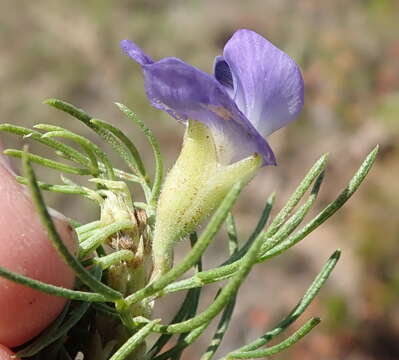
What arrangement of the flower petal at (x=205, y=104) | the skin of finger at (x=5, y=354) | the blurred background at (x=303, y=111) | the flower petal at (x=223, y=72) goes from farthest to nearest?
the blurred background at (x=303, y=111) → the flower petal at (x=223, y=72) → the skin of finger at (x=5, y=354) → the flower petal at (x=205, y=104)

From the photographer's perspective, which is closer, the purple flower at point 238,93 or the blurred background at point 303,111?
the purple flower at point 238,93

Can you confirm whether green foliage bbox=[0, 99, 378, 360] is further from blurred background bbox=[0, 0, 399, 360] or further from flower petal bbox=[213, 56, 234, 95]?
blurred background bbox=[0, 0, 399, 360]

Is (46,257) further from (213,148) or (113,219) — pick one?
(213,148)

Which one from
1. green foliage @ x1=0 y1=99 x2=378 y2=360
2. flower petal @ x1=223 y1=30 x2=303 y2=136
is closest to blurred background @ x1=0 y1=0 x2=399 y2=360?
green foliage @ x1=0 y1=99 x2=378 y2=360

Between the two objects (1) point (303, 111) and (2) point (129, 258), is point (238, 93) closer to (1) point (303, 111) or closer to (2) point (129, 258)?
(2) point (129, 258)

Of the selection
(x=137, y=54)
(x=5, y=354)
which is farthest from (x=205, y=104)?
(x=5, y=354)

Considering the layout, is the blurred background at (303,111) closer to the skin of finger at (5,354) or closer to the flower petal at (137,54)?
the skin of finger at (5,354)

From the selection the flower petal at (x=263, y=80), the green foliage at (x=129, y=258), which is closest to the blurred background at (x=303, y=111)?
the green foliage at (x=129, y=258)
